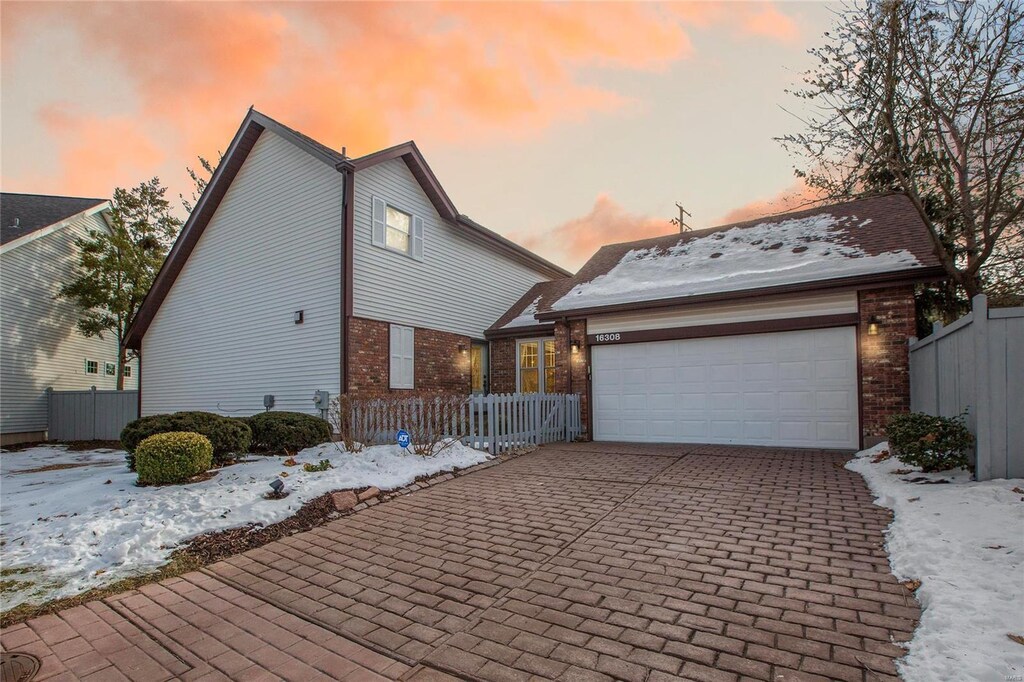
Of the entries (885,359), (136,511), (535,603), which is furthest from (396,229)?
(535,603)

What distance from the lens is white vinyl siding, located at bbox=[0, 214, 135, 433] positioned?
17.0 m

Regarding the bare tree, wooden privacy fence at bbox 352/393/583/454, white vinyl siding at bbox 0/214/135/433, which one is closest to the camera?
the bare tree

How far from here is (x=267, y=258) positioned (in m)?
13.9

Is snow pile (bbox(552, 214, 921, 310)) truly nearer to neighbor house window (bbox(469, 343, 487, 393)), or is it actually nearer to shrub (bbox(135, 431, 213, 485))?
neighbor house window (bbox(469, 343, 487, 393))

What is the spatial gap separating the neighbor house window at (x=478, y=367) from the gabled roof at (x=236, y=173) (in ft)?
→ 12.1

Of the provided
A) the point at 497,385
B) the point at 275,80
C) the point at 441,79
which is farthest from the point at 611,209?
the point at 275,80

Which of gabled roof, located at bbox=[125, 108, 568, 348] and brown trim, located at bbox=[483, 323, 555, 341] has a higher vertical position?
gabled roof, located at bbox=[125, 108, 568, 348]

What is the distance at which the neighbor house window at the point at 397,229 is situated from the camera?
13.2 meters

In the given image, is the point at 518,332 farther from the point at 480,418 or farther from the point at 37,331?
the point at 37,331

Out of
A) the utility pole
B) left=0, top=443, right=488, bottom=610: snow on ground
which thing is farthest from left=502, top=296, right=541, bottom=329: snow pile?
the utility pole

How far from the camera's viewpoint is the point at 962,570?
3.31 meters

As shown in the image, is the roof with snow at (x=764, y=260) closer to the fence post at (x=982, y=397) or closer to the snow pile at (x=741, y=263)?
the snow pile at (x=741, y=263)

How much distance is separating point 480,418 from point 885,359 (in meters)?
7.53

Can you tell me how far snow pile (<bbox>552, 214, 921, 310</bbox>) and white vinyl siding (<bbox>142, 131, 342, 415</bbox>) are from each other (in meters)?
6.09
